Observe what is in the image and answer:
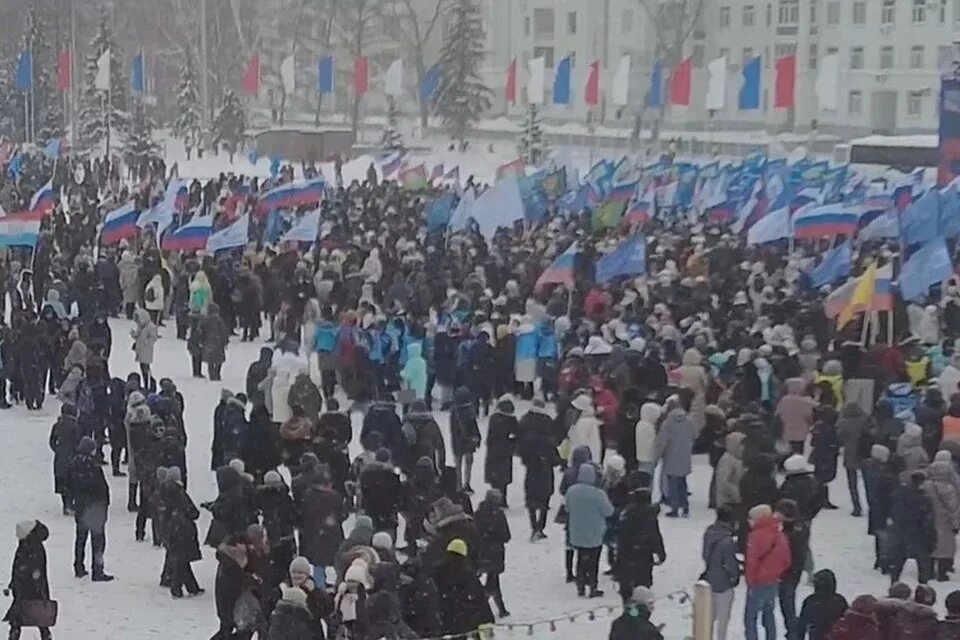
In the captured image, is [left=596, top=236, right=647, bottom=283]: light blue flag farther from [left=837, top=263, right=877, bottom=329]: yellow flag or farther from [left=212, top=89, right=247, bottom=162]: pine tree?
[left=212, top=89, right=247, bottom=162]: pine tree

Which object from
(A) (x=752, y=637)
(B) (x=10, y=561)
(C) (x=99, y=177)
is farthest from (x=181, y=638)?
(C) (x=99, y=177)

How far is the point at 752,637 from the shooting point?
11375mm

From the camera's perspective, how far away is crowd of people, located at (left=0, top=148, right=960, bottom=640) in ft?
35.9

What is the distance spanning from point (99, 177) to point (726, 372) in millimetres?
28746

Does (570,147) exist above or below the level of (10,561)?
above

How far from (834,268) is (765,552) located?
32.6 feet

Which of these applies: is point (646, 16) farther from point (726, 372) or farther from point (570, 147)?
point (726, 372)

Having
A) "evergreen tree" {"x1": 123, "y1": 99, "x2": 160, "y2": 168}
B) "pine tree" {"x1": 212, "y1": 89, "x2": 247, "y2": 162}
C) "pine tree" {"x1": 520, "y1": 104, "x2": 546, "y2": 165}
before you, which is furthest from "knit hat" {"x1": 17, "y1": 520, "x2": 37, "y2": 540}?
"pine tree" {"x1": 212, "y1": 89, "x2": 247, "y2": 162}

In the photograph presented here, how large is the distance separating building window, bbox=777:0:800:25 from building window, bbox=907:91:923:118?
6.59 meters

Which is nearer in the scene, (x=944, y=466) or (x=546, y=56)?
(x=944, y=466)

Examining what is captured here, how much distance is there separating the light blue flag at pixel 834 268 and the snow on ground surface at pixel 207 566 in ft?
16.0

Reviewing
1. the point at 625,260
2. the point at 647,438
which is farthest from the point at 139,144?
the point at 647,438

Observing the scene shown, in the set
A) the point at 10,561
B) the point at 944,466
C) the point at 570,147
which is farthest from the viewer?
the point at 570,147

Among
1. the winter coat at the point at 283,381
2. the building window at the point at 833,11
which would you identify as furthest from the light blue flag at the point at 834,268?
the building window at the point at 833,11
